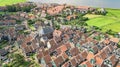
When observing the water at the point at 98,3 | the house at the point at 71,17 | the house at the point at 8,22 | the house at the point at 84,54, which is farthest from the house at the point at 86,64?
the water at the point at 98,3

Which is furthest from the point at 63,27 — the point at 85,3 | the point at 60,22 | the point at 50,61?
the point at 85,3

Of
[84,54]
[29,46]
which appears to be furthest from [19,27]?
[84,54]

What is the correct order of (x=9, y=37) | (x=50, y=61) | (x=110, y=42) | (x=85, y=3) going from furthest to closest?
(x=85, y=3), (x=9, y=37), (x=110, y=42), (x=50, y=61)

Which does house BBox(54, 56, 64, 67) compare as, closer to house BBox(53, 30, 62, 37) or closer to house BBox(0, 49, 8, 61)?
house BBox(0, 49, 8, 61)

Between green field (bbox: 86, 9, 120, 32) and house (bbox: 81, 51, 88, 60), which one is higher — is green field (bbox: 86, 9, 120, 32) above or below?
below

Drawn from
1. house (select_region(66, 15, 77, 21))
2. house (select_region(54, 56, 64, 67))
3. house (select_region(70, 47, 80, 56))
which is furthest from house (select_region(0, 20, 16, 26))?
house (select_region(54, 56, 64, 67))

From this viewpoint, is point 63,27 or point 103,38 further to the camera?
point 63,27

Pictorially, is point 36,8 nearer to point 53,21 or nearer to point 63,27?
point 53,21

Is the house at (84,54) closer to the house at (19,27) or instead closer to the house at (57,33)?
the house at (57,33)
